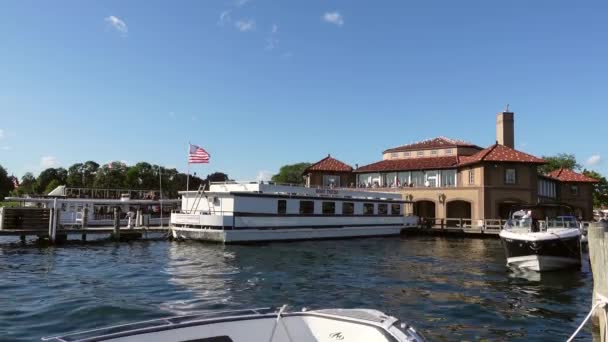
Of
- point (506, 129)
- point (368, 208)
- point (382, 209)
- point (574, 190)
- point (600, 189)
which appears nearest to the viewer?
point (368, 208)

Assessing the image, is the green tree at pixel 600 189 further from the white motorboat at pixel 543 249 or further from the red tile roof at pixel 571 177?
the white motorboat at pixel 543 249

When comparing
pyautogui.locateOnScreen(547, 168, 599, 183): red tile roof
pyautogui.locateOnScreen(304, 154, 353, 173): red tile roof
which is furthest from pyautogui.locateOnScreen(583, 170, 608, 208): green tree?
pyautogui.locateOnScreen(304, 154, 353, 173): red tile roof

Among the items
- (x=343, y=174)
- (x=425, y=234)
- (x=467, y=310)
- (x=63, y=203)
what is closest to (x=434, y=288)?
(x=467, y=310)

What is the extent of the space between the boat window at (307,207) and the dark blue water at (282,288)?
8.14 meters

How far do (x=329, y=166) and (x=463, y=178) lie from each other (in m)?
16.3

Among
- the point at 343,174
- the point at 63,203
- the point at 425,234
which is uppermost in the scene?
the point at 343,174

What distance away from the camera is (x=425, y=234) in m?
43.6

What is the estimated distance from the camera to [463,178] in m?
45.8

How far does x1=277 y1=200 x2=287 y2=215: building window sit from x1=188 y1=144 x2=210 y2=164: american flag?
5.87 m

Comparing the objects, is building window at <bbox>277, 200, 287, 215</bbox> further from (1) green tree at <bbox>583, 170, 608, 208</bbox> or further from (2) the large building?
(1) green tree at <bbox>583, 170, 608, 208</bbox>

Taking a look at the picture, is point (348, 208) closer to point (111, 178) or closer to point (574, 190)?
point (574, 190)

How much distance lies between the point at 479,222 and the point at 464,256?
17.9m

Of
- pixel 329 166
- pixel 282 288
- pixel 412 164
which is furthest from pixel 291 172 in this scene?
pixel 282 288

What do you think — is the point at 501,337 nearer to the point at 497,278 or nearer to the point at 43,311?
the point at 497,278
